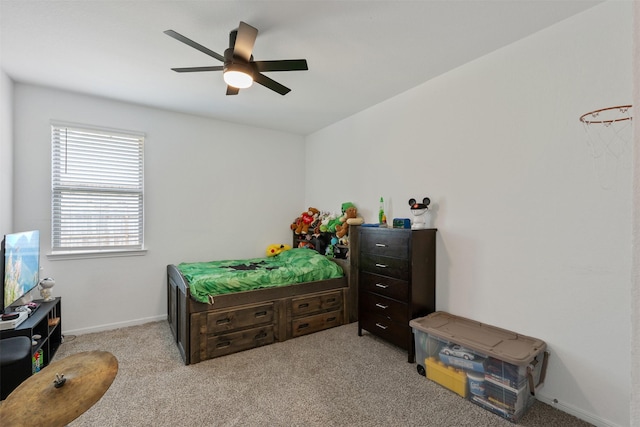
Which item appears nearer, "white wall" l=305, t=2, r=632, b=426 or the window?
"white wall" l=305, t=2, r=632, b=426

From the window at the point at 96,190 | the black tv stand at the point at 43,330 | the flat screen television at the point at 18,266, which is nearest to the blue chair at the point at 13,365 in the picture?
the black tv stand at the point at 43,330

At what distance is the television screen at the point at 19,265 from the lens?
82.4 inches

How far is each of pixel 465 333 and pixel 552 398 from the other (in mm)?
632

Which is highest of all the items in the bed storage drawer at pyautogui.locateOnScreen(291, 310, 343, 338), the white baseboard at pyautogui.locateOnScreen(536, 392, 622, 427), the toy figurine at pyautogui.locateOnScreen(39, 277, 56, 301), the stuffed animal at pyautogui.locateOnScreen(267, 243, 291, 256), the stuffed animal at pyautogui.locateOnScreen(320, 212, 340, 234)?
the stuffed animal at pyautogui.locateOnScreen(320, 212, 340, 234)

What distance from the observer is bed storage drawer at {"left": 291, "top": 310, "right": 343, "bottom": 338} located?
3.02 metres

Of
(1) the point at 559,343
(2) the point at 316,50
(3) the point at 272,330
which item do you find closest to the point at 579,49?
(2) the point at 316,50

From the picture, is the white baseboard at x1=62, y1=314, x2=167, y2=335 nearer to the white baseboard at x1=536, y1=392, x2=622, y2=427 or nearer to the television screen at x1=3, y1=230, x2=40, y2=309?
the television screen at x1=3, y1=230, x2=40, y2=309

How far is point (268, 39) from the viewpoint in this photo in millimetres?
2141

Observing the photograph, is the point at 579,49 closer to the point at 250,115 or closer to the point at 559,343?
the point at 559,343

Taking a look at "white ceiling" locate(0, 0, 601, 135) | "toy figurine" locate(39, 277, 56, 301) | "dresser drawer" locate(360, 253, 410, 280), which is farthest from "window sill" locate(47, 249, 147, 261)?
"dresser drawer" locate(360, 253, 410, 280)

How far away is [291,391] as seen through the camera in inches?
83.4

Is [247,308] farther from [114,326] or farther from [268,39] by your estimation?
[268,39]

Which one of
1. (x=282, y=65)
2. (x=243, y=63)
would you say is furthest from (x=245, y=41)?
(x=282, y=65)

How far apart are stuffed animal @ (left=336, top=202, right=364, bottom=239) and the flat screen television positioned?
9.61ft
